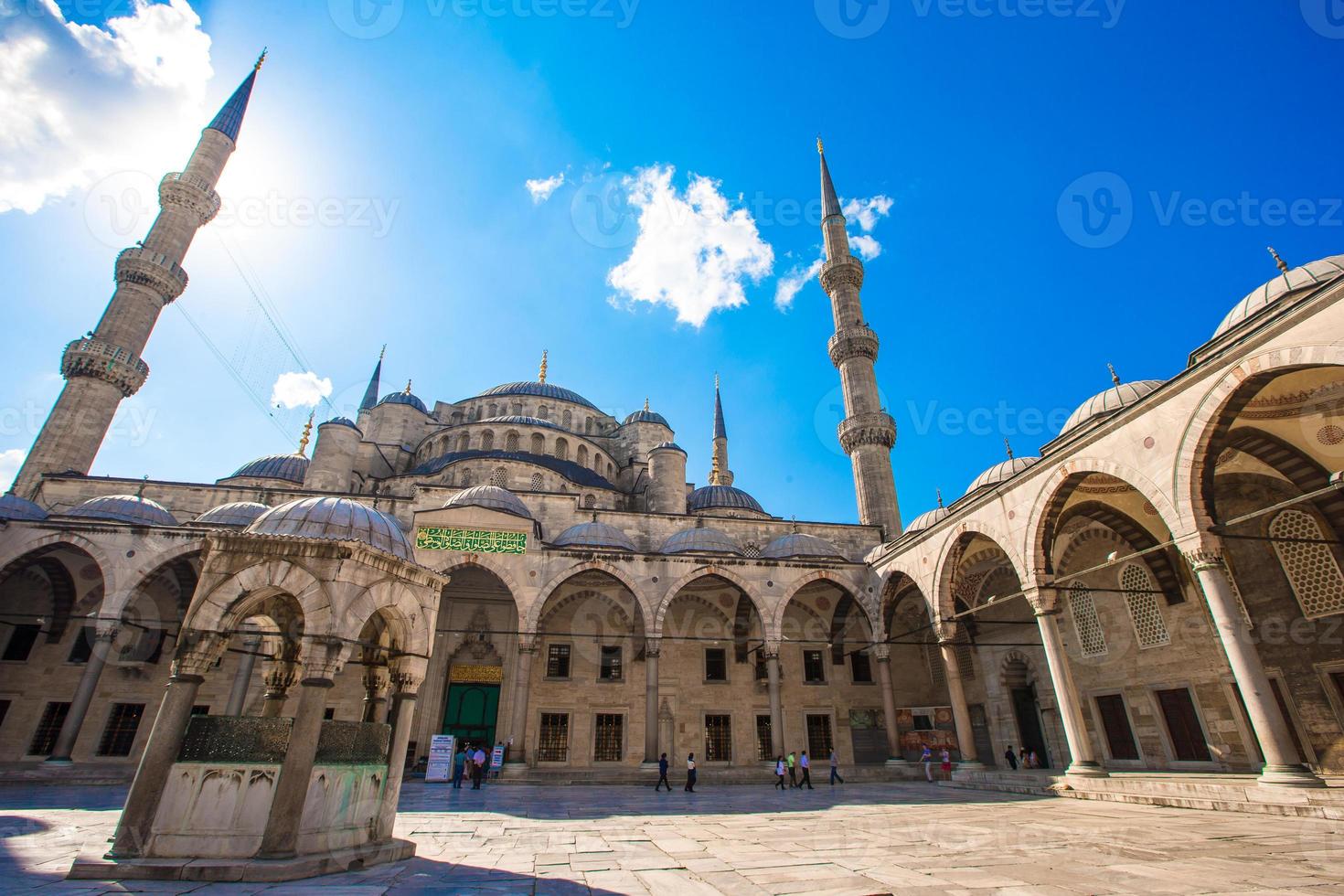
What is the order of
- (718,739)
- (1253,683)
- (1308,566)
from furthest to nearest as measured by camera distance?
(718,739)
(1308,566)
(1253,683)

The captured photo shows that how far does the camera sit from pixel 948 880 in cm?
407

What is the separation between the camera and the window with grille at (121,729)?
50.7 feet

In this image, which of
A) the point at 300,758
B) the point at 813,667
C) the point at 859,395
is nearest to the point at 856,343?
the point at 859,395

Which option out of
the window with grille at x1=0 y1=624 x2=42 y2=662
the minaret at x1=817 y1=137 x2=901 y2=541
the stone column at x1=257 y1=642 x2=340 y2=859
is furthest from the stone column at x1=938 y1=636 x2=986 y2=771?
the window with grille at x1=0 y1=624 x2=42 y2=662

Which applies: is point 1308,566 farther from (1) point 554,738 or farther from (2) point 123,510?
(2) point 123,510

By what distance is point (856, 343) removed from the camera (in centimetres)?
2306

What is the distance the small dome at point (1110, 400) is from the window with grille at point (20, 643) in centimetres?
2596

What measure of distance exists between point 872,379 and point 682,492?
801 cm

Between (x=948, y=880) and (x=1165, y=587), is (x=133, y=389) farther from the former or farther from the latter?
(x=1165, y=587)

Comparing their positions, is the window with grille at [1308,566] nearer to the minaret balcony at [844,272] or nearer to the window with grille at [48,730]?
the minaret balcony at [844,272]

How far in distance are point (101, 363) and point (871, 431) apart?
2448cm

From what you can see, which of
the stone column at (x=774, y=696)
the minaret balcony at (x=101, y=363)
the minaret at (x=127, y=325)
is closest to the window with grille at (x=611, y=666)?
the stone column at (x=774, y=696)

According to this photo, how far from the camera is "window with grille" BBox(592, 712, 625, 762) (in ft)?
55.0

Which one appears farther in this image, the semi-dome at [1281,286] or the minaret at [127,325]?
the minaret at [127,325]
